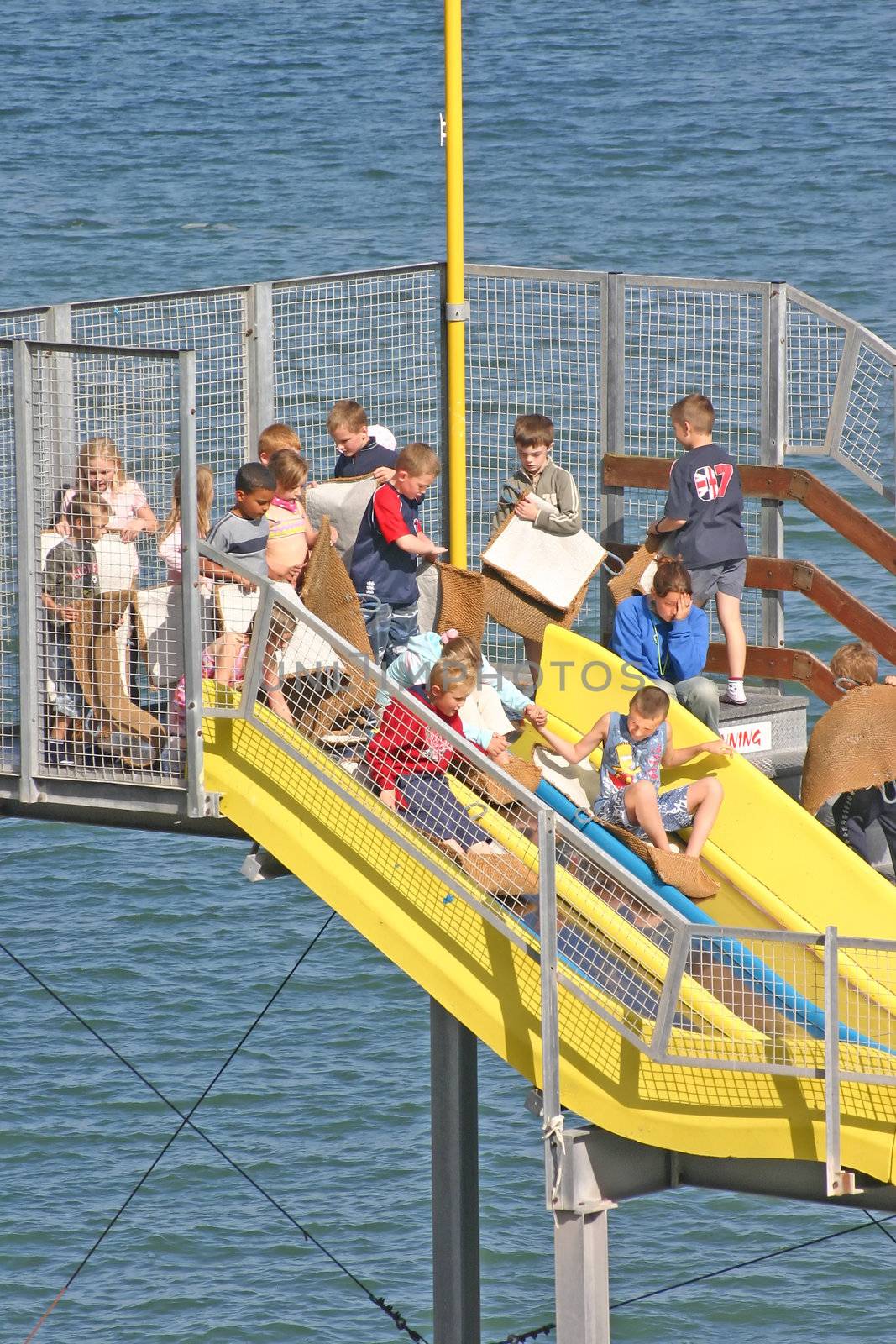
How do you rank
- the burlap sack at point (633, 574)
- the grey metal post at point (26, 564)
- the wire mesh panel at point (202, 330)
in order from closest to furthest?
the grey metal post at point (26, 564) < the wire mesh panel at point (202, 330) < the burlap sack at point (633, 574)

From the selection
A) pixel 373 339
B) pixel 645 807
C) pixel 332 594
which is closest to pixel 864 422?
pixel 373 339

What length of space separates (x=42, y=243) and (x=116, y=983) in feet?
80.7

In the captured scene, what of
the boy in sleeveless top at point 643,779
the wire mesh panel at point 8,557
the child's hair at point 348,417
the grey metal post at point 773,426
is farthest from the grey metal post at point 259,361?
the grey metal post at point 773,426

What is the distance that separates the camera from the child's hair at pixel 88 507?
11.0 meters

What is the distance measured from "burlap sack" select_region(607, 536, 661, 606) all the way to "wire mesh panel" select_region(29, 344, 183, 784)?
326 centimetres

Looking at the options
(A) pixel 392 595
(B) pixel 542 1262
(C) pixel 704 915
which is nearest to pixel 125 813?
(A) pixel 392 595

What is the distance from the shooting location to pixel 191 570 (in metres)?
10.5

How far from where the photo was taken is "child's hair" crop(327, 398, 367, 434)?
1250cm

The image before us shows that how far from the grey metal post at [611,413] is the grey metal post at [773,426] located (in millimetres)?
837

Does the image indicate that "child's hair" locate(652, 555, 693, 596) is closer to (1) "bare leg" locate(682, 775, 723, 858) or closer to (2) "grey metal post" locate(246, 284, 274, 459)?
(1) "bare leg" locate(682, 775, 723, 858)

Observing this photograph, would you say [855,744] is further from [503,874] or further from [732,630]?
[503,874]

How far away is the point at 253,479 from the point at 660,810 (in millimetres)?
2500

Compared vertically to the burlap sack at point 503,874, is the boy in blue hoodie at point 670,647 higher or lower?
higher

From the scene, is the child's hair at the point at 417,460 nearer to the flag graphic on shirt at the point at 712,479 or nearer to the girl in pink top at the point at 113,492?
the girl in pink top at the point at 113,492
